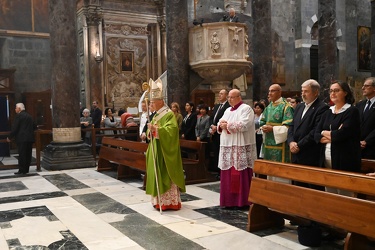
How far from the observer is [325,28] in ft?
42.9

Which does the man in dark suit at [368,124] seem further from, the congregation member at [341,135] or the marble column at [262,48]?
the marble column at [262,48]

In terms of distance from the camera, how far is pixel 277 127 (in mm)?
5449

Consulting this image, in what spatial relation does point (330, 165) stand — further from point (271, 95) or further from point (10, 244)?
point (10, 244)

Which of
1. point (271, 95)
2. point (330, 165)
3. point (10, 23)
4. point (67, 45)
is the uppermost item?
point (10, 23)

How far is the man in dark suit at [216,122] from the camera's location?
25.0ft

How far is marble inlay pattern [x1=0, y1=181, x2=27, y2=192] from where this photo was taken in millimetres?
7587

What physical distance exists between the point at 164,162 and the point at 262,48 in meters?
7.34

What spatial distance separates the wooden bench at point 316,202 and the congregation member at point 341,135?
0.43 metres

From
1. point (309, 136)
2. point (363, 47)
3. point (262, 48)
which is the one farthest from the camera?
point (363, 47)

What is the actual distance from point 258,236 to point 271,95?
6.64 ft

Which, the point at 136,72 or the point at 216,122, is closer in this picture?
the point at 216,122

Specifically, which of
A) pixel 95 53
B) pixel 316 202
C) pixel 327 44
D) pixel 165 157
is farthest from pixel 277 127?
pixel 95 53

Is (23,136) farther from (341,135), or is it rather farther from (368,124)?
(341,135)

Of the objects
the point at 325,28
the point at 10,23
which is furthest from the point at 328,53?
the point at 10,23
